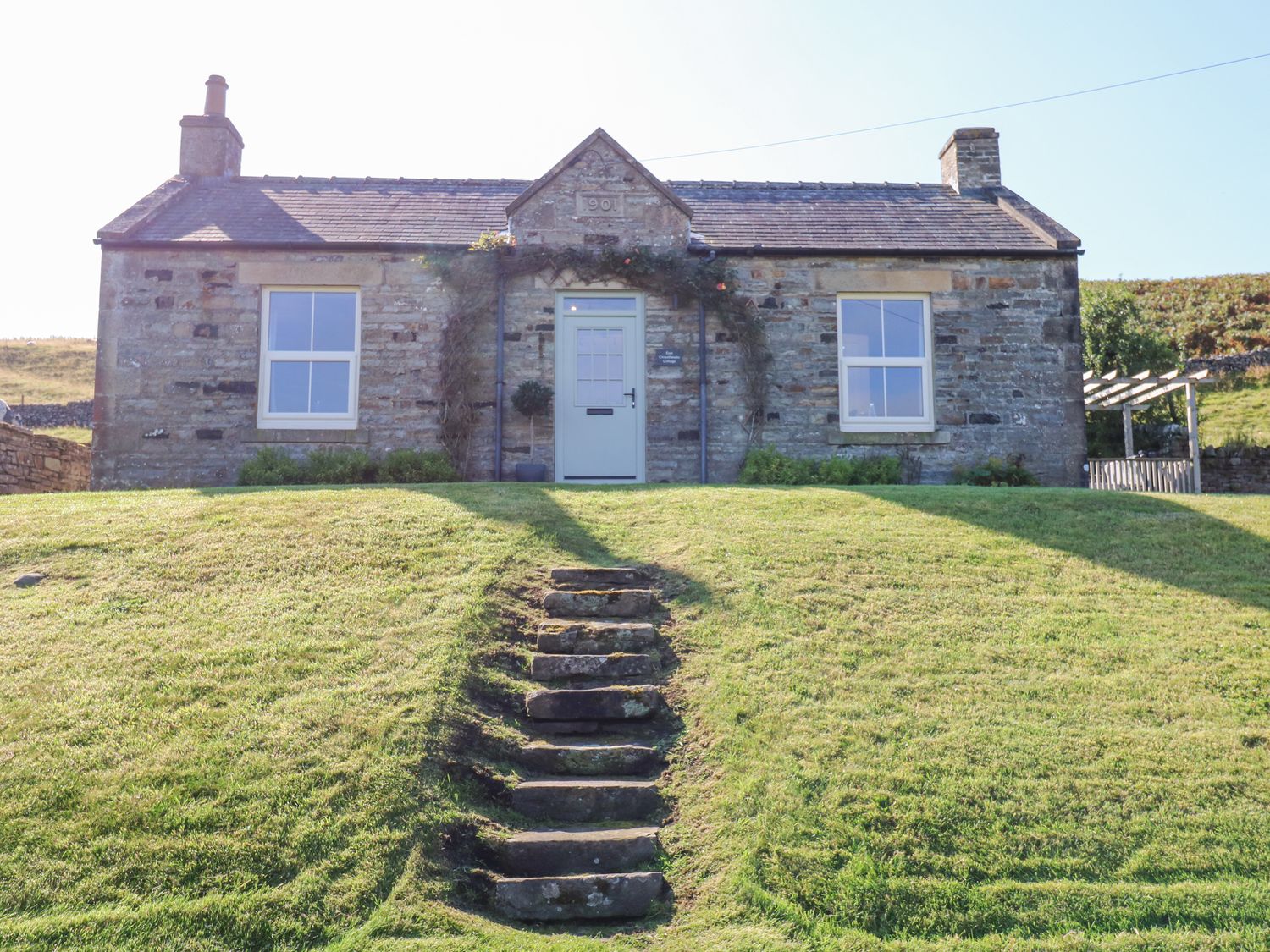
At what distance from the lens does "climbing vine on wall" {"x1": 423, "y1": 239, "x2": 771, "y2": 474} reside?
13.9 m

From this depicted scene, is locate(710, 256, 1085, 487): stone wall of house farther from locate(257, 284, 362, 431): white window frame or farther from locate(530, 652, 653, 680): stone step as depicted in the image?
locate(530, 652, 653, 680): stone step

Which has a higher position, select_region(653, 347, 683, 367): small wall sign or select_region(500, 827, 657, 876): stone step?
select_region(653, 347, 683, 367): small wall sign

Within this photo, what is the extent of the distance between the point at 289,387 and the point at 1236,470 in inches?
673

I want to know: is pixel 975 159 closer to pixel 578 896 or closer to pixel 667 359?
pixel 667 359

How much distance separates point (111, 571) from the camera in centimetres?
798

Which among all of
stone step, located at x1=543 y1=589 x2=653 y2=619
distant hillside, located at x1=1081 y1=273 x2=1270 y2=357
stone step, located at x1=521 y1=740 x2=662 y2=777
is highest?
distant hillside, located at x1=1081 y1=273 x2=1270 y2=357

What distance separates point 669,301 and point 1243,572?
26.6 ft

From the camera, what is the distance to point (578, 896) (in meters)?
4.79

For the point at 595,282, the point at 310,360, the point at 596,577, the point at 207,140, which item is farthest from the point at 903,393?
the point at 207,140

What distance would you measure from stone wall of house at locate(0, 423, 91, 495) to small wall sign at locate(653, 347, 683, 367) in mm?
9050

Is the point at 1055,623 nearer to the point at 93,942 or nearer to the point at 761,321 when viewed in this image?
the point at 93,942

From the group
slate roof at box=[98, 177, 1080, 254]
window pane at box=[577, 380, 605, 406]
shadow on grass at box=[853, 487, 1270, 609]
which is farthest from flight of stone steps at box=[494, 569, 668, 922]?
slate roof at box=[98, 177, 1080, 254]

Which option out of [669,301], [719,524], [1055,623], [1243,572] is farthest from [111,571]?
[1243,572]

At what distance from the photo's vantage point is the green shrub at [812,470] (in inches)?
529
